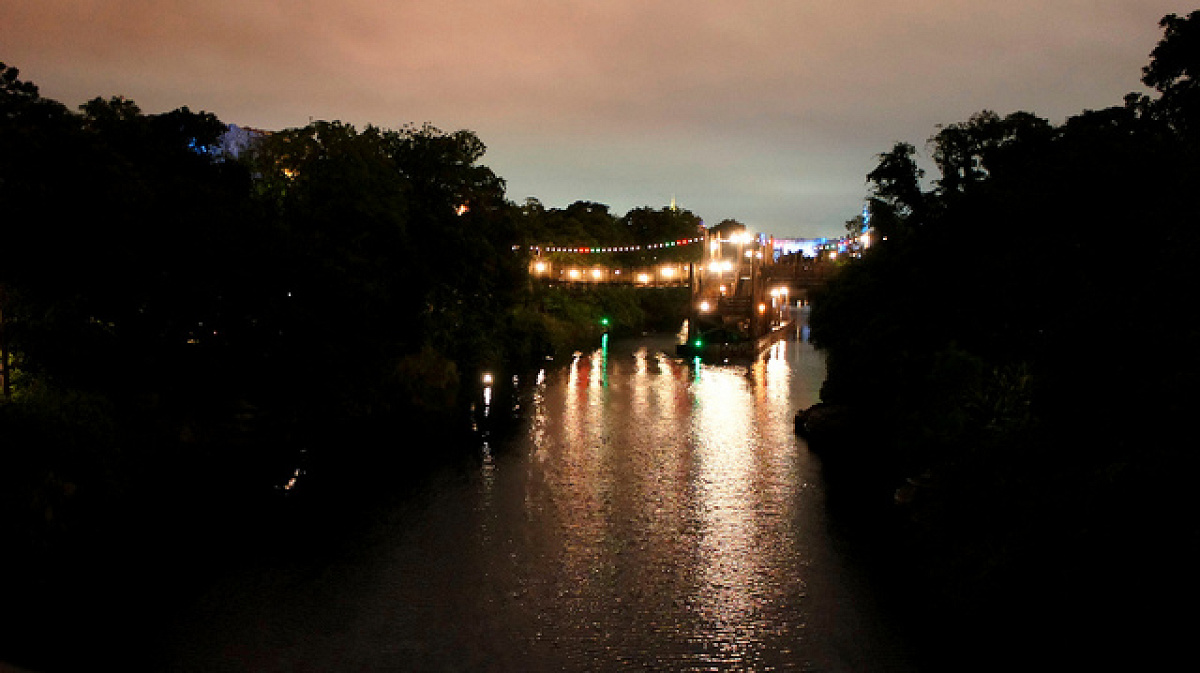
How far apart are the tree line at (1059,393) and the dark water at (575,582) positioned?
2446 millimetres

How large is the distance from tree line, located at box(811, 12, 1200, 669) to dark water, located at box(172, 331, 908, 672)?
2446 mm

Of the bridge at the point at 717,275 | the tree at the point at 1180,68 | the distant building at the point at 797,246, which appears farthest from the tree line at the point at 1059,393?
the distant building at the point at 797,246

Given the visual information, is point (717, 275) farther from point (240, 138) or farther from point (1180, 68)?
point (1180, 68)

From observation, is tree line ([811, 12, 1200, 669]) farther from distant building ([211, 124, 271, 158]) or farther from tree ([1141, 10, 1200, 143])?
distant building ([211, 124, 271, 158])

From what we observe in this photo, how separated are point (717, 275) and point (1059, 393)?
2737 inches

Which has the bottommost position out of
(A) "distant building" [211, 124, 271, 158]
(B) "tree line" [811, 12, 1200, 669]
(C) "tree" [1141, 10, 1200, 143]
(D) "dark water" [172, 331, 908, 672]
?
(D) "dark water" [172, 331, 908, 672]

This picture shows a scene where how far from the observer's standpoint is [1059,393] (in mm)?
12031

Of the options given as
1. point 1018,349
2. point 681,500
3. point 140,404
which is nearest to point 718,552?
point 681,500

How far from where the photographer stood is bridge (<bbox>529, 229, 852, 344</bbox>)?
63.0 m

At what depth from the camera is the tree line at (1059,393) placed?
962 cm

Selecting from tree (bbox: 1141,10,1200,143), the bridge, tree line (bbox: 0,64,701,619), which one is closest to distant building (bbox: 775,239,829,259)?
the bridge

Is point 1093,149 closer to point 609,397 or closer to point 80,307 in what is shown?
point 80,307

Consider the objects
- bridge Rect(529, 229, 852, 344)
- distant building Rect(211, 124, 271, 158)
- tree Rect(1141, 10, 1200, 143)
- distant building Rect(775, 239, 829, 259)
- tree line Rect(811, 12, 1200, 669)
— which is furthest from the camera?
distant building Rect(775, 239, 829, 259)

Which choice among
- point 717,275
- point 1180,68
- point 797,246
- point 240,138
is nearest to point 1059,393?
point 1180,68
